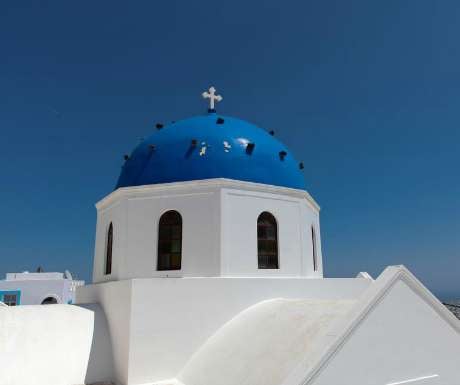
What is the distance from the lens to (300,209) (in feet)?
32.1

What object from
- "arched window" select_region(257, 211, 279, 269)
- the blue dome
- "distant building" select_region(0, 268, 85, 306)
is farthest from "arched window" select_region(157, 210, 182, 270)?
"distant building" select_region(0, 268, 85, 306)

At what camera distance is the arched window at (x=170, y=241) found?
8945mm

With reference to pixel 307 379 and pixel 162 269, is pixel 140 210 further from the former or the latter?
pixel 307 379

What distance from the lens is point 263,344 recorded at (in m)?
6.12

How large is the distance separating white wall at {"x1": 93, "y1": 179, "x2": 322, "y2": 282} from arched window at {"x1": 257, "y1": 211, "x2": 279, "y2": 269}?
5.8 inches

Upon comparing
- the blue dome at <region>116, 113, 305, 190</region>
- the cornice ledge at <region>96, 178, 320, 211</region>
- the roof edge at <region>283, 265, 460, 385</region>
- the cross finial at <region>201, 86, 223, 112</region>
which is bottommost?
the roof edge at <region>283, 265, 460, 385</region>

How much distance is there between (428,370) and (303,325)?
6.00 feet

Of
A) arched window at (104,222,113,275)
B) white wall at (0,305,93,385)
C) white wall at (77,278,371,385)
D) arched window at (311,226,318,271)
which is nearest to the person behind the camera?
white wall at (0,305,93,385)

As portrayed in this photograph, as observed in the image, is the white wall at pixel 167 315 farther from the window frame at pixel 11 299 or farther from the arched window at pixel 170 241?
the window frame at pixel 11 299

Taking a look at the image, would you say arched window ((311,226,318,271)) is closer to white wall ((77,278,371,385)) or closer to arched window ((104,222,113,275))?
white wall ((77,278,371,385))

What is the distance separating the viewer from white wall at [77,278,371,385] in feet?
23.6

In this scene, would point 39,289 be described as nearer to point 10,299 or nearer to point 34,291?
point 34,291

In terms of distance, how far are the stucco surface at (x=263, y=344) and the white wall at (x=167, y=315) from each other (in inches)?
11.3

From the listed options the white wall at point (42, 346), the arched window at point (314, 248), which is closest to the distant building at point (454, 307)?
the arched window at point (314, 248)
